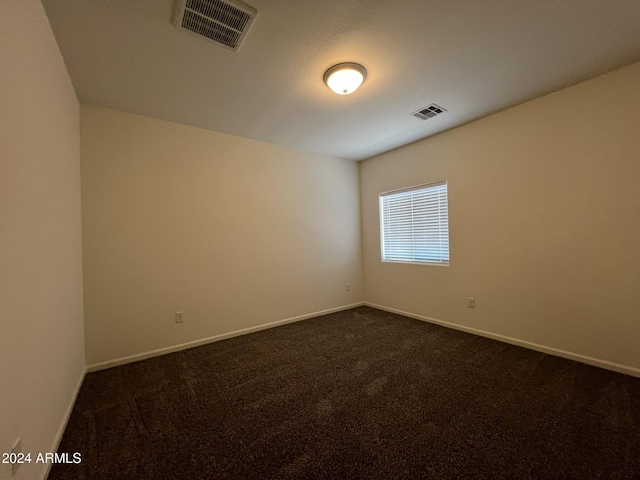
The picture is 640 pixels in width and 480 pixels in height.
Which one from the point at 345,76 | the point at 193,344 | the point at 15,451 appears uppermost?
the point at 345,76

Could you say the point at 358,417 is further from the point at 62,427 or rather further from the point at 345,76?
the point at 345,76

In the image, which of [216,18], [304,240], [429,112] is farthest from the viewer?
[304,240]

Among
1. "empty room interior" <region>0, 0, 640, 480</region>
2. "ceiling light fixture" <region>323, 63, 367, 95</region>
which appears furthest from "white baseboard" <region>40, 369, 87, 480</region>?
"ceiling light fixture" <region>323, 63, 367, 95</region>

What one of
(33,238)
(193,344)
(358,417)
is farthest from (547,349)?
(33,238)

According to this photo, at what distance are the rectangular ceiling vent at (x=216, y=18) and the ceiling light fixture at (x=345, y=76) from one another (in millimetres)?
731

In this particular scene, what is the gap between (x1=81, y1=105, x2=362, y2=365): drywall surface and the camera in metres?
2.59

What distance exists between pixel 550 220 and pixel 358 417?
2.67m

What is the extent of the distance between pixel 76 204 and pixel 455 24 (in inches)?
134

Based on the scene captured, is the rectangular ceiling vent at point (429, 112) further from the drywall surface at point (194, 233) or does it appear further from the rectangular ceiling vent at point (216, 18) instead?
the rectangular ceiling vent at point (216, 18)

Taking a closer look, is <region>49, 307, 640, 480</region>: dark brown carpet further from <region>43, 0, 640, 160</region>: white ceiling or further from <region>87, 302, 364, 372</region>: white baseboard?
<region>43, 0, 640, 160</region>: white ceiling

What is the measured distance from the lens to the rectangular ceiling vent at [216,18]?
153 cm

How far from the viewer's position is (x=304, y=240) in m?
4.03

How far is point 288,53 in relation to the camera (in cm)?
195

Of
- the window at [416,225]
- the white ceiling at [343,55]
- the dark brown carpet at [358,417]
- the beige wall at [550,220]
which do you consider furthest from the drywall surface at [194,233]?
the beige wall at [550,220]
